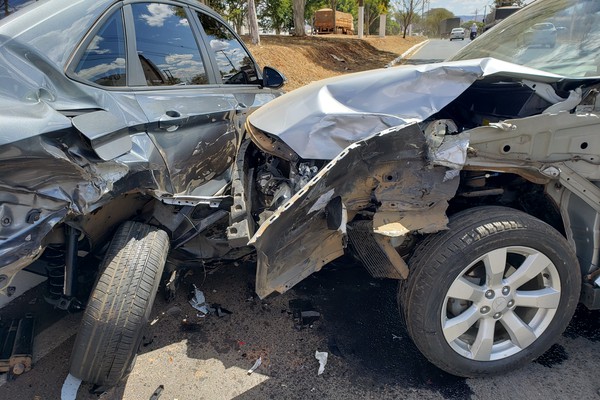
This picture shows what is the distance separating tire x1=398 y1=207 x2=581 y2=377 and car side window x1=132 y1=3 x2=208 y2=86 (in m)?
2.23

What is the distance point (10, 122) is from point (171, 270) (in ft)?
4.94

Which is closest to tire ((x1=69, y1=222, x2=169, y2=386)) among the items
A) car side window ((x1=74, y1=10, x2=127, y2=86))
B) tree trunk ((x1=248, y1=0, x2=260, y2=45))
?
car side window ((x1=74, y1=10, x2=127, y2=86))

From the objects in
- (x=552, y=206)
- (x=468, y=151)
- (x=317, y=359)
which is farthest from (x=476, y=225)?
(x=317, y=359)

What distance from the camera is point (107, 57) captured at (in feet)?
8.70

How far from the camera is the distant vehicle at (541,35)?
306 centimetres

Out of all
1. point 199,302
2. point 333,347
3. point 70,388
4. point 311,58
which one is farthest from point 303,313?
point 311,58

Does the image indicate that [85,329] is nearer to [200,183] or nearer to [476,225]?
[200,183]

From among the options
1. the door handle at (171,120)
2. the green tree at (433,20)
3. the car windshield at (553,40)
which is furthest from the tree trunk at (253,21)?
the green tree at (433,20)

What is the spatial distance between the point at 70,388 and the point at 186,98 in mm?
2068

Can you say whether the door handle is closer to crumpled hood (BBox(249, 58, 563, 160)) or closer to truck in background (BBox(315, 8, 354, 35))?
crumpled hood (BBox(249, 58, 563, 160))

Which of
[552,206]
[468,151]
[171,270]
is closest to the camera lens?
[468,151]

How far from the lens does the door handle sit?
271cm

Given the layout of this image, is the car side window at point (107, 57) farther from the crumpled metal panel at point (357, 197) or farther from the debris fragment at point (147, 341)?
the debris fragment at point (147, 341)

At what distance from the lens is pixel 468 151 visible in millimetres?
2248
